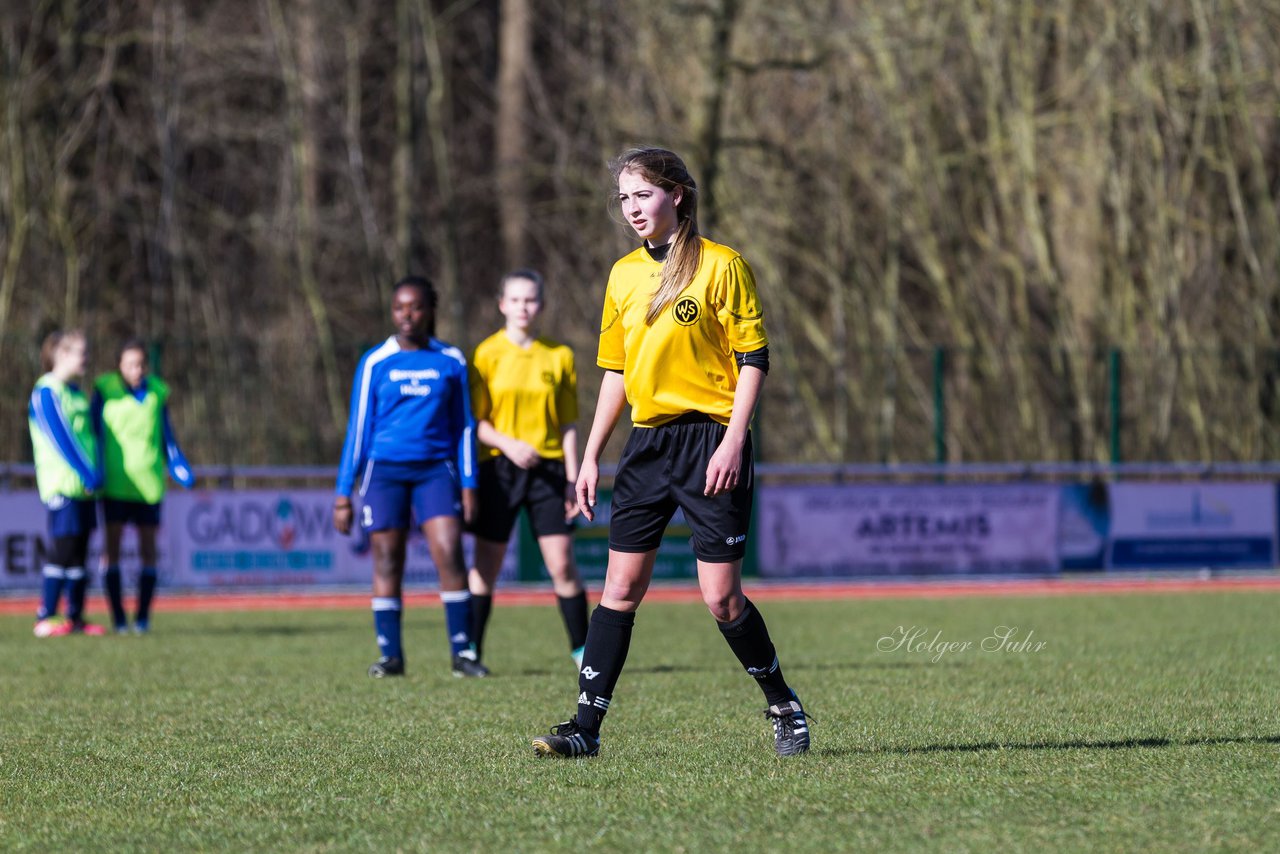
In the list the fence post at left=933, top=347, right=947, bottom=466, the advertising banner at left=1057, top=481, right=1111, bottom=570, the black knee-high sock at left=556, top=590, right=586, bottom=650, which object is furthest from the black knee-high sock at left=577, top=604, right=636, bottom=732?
the fence post at left=933, top=347, right=947, bottom=466

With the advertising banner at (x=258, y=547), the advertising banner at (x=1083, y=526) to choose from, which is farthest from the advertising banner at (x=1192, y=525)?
the advertising banner at (x=258, y=547)

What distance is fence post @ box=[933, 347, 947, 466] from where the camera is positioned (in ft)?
65.8

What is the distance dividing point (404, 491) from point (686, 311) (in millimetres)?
3739

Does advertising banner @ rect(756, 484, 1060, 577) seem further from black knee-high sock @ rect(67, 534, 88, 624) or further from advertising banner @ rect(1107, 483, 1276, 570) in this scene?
black knee-high sock @ rect(67, 534, 88, 624)

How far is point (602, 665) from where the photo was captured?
5.93 m

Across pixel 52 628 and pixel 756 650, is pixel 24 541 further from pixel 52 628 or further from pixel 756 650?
pixel 756 650

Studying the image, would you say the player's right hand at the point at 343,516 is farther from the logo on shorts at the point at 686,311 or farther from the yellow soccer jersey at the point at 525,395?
the logo on shorts at the point at 686,311

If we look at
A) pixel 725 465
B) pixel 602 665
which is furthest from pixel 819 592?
pixel 725 465

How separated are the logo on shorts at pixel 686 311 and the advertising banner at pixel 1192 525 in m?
14.0

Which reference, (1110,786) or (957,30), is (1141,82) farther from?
(1110,786)

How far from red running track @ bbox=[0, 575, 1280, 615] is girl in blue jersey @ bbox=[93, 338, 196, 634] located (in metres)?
3.61

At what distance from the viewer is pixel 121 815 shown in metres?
5.09

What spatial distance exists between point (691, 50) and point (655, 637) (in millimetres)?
14487

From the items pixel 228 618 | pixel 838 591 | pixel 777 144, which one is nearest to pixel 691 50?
pixel 777 144
